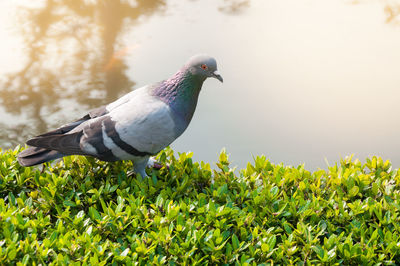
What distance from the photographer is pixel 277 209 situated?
329cm

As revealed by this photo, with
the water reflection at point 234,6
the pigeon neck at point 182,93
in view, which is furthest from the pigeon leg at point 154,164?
the water reflection at point 234,6

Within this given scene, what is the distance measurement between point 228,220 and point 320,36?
5.24 metres

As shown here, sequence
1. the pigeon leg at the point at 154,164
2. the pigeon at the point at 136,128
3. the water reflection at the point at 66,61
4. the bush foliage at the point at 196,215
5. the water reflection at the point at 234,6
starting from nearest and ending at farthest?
the bush foliage at the point at 196,215
the pigeon at the point at 136,128
the pigeon leg at the point at 154,164
the water reflection at the point at 66,61
the water reflection at the point at 234,6

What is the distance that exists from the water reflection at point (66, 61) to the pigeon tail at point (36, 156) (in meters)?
2.08

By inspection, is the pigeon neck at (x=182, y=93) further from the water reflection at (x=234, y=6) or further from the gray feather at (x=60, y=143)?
the water reflection at (x=234, y=6)

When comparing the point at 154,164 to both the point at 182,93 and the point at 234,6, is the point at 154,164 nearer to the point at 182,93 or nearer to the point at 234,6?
the point at 182,93

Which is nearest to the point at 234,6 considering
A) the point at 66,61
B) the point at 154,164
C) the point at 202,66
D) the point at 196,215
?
the point at 66,61

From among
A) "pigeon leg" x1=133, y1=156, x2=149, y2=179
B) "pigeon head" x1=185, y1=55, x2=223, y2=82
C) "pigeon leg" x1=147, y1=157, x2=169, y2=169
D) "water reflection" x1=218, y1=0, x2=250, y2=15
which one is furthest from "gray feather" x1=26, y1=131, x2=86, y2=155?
"water reflection" x1=218, y1=0, x2=250, y2=15

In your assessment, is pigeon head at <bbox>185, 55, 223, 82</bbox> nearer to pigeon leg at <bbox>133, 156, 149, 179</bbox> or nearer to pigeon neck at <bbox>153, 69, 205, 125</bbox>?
pigeon neck at <bbox>153, 69, 205, 125</bbox>

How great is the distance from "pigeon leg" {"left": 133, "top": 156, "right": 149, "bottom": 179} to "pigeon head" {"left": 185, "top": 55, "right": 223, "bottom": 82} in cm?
83

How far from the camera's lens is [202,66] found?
3.68 metres

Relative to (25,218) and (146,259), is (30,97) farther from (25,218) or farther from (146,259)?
(146,259)

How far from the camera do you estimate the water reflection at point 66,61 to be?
239 inches

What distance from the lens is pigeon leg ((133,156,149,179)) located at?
374 cm
